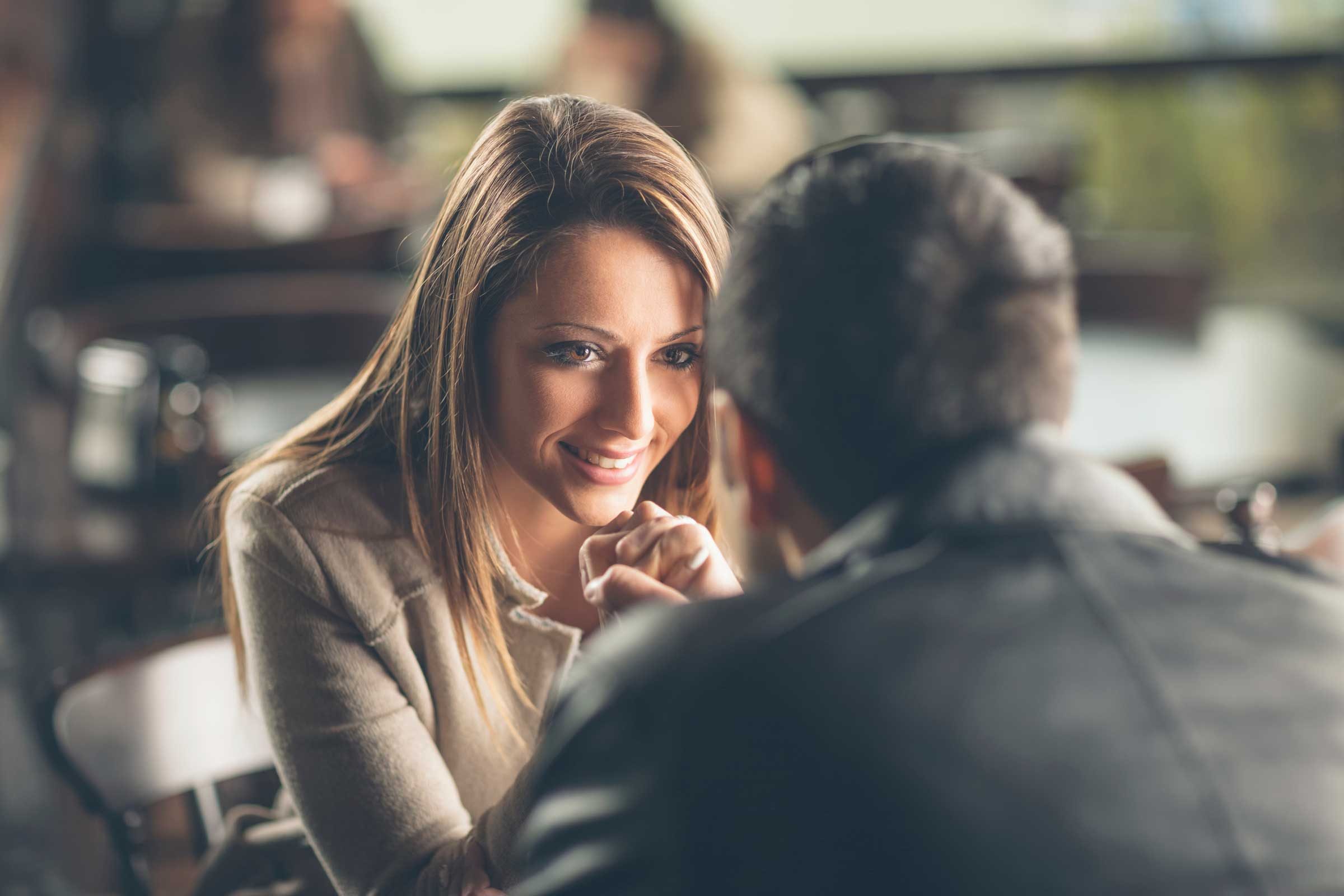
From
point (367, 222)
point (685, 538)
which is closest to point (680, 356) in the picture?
point (685, 538)

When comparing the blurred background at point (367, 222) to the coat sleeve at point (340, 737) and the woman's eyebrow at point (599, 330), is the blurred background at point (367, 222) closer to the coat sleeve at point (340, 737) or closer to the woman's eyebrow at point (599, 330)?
the woman's eyebrow at point (599, 330)

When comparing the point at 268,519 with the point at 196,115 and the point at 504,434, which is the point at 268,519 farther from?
the point at 196,115

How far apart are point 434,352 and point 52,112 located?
3.49 m

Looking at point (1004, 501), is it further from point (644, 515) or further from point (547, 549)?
point (547, 549)

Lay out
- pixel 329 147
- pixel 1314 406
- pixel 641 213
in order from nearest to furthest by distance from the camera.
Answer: pixel 641 213, pixel 329 147, pixel 1314 406

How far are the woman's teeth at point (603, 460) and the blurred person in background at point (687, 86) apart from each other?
109 inches

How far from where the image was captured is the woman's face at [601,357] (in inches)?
31.5

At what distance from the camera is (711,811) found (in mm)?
536

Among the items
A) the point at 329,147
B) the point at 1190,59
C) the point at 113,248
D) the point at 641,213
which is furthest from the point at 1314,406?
the point at 641,213

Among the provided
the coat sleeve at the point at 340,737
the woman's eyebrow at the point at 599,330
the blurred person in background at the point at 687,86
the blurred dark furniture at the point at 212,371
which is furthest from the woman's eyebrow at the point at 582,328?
the blurred person in background at the point at 687,86

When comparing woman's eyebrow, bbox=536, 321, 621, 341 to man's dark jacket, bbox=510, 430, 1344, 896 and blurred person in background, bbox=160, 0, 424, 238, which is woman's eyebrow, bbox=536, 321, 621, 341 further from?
blurred person in background, bbox=160, 0, 424, 238

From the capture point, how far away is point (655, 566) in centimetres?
78

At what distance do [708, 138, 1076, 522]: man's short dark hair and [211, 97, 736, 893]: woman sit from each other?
18 cm

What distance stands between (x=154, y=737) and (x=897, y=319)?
2.79 feet
